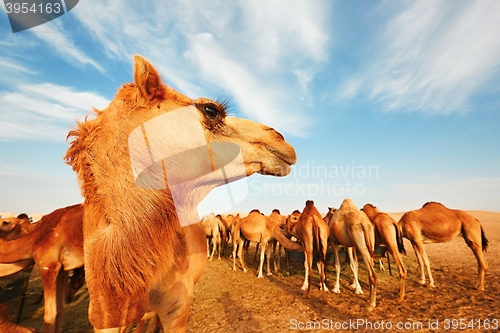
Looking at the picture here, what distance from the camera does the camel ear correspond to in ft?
4.60

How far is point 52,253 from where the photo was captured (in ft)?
15.1

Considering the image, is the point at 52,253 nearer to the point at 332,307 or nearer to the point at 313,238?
the point at 332,307

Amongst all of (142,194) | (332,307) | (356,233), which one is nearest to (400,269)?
(356,233)

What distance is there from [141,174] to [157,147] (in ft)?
0.62

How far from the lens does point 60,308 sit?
4.57 meters

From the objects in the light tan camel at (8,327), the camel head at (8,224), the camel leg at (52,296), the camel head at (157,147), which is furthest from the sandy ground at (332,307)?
the camel head at (157,147)

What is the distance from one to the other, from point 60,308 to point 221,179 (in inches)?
199

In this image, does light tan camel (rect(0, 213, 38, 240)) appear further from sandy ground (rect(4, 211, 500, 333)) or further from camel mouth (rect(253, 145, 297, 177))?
camel mouth (rect(253, 145, 297, 177))

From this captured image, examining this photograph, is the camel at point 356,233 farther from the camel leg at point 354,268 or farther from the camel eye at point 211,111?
the camel eye at point 211,111

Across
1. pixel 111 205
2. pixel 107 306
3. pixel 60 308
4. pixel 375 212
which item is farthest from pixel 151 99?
pixel 375 212

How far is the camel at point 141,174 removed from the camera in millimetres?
1381

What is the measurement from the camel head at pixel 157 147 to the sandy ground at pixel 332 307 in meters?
5.51

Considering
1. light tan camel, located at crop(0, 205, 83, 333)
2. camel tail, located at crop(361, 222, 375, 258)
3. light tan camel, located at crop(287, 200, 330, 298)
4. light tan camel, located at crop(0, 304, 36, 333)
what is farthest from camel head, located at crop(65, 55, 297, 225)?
light tan camel, located at crop(287, 200, 330, 298)

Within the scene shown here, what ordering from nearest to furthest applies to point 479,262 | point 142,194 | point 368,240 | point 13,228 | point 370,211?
point 142,194, point 13,228, point 368,240, point 479,262, point 370,211
